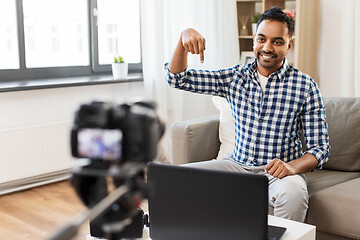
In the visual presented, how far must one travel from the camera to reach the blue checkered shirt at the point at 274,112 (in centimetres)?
208

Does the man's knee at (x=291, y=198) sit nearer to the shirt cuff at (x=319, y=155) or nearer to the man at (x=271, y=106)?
the man at (x=271, y=106)

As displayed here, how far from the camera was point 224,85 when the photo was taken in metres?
2.22

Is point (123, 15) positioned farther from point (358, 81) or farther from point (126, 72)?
point (358, 81)

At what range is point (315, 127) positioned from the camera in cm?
206

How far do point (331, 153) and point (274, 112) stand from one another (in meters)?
0.51

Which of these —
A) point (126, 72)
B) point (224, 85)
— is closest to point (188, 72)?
point (224, 85)

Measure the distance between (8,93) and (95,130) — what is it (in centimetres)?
270

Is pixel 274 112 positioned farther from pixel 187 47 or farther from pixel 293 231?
pixel 293 231

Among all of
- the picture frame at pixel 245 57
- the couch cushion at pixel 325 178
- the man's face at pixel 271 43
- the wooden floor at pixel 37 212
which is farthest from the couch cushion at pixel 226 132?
the picture frame at pixel 245 57

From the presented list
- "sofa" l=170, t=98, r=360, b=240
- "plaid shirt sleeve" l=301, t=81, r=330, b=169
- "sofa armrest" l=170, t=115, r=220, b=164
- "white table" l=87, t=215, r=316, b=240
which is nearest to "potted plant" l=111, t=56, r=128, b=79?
"sofa" l=170, t=98, r=360, b=240

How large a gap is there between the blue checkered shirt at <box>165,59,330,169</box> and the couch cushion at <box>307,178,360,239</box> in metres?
0.15

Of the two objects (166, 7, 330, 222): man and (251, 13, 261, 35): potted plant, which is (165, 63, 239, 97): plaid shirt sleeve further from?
(251, 13, 261, 35): potted plant

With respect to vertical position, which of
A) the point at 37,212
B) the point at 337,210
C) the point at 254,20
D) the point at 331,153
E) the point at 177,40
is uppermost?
the point at 254,20

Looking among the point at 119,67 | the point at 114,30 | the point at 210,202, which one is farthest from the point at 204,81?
the point at 114,30
